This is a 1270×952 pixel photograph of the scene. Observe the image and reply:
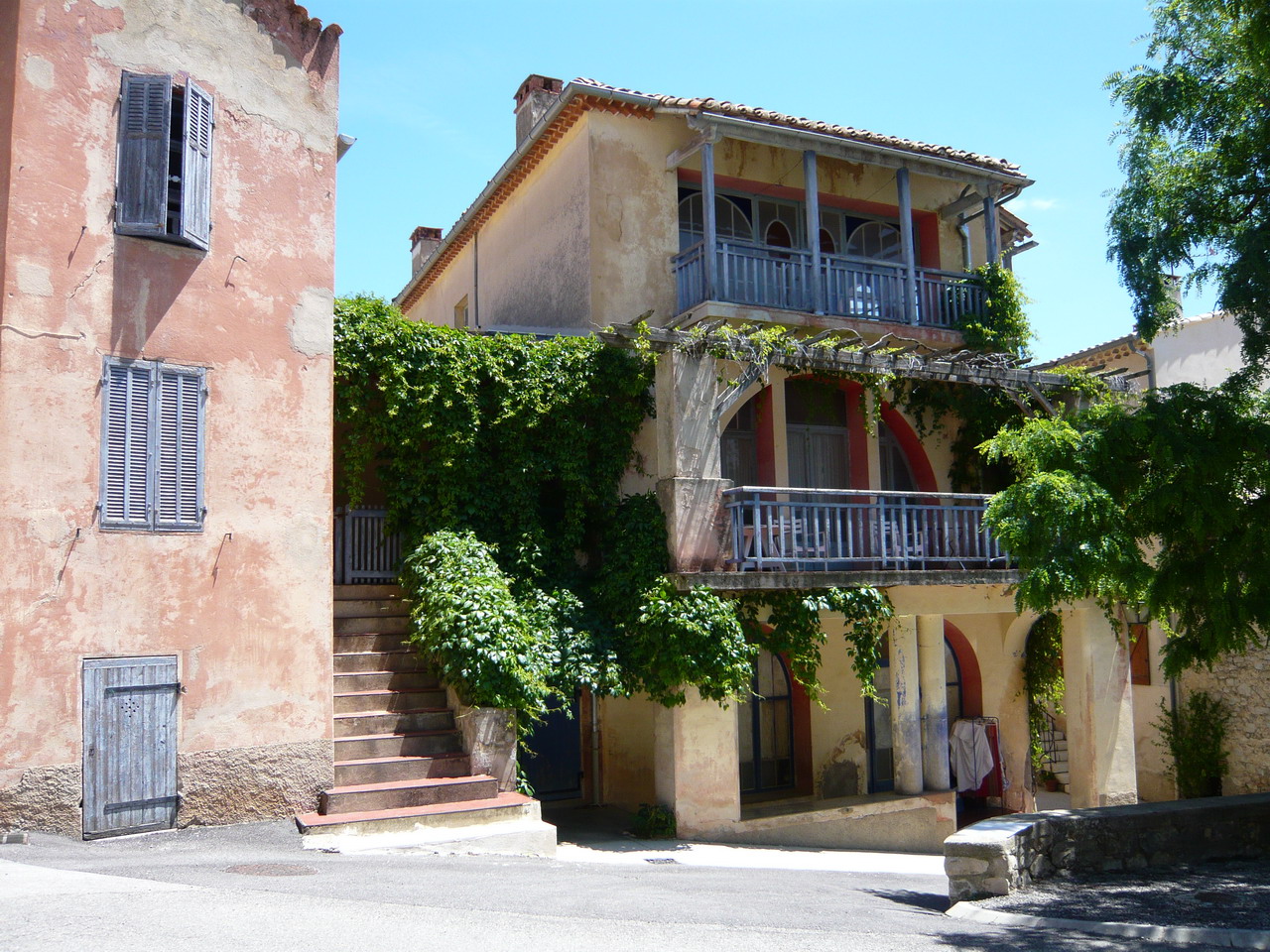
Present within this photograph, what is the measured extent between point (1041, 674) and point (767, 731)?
4.26 meters

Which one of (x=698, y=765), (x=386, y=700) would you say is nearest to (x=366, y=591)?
(x=386, y=700)

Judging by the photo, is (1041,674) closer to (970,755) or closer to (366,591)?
(970,755)

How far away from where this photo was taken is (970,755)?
16078mm

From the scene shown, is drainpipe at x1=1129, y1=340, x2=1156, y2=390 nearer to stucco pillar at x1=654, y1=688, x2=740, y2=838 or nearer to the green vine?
the green vine

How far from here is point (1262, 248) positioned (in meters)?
8.70

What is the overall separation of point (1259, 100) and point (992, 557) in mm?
6115

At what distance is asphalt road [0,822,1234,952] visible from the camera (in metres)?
5.68

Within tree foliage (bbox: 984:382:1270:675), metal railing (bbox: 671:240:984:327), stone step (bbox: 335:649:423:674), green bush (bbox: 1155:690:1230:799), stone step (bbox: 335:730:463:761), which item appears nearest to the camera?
tree foliage (bbox: 984:382:1270:675)

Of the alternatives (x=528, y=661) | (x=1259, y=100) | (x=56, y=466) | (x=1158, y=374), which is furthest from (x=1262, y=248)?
(x=1158, y=374)

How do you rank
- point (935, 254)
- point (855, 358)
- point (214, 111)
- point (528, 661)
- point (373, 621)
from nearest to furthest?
point (214, 111) < point (528, 661) < point (373, 621) < point (855, 358) < point (935, 254)

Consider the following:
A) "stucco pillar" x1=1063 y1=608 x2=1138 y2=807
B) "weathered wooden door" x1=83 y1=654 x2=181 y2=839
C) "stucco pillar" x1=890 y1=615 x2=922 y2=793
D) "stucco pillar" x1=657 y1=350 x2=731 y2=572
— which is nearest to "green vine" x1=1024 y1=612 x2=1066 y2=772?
"stucco pillar" x1=1063 y1=608 x2=1138 y2=807

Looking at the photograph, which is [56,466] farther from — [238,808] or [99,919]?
[99,919]

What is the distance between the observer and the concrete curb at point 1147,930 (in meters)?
6.35

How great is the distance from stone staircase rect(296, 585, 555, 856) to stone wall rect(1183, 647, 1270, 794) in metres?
12.9
